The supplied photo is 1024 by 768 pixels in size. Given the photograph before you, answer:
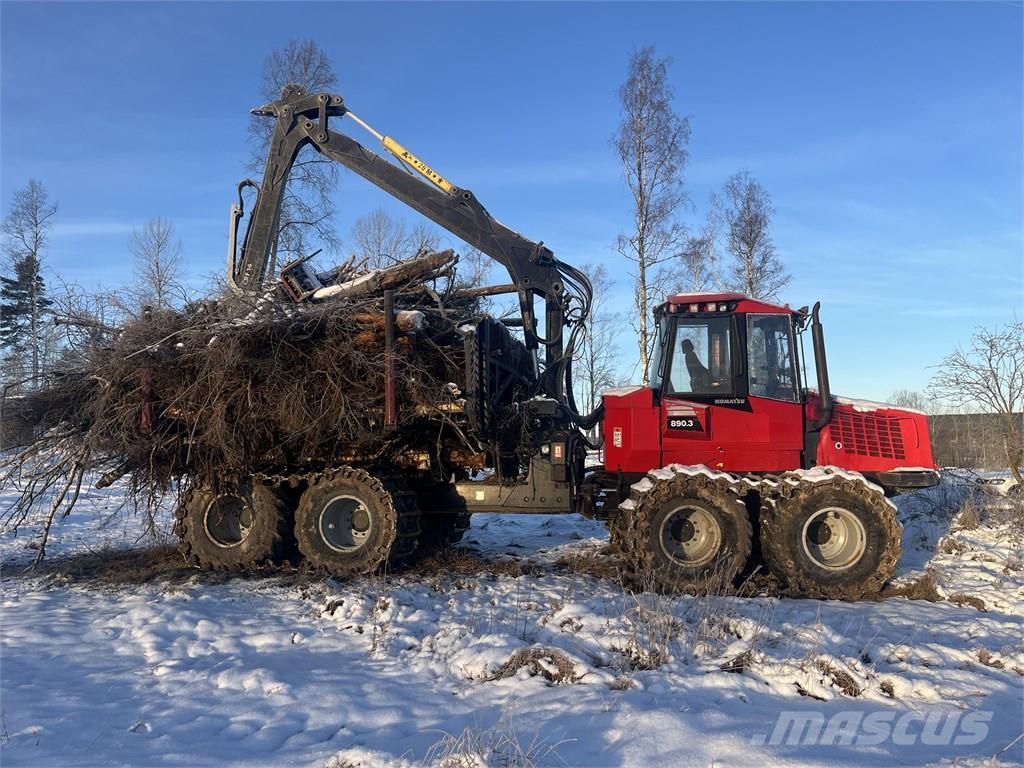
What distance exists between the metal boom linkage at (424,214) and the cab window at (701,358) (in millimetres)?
1572

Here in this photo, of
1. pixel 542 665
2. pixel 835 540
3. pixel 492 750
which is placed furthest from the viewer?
pixel 835 540

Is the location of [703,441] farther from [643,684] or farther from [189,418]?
[189,418]

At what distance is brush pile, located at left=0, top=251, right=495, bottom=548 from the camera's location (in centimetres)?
762

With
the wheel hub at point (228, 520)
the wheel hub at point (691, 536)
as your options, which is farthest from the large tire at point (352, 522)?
the wheel hub at point (691, 536)

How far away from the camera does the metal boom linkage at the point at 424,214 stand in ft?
30.3

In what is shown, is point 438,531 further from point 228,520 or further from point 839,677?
point 839,677

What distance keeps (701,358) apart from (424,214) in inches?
157

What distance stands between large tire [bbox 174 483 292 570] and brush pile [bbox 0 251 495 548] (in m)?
0.31

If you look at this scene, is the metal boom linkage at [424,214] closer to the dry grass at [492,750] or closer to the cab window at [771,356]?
A: the cab window at [771,356]

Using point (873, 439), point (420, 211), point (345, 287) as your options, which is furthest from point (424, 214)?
point (873, 439)

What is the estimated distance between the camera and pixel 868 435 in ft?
25.9

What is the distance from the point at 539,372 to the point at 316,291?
302 cm

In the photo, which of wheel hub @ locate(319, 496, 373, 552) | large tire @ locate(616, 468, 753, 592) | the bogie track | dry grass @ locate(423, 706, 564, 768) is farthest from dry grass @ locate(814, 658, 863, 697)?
wheel hub @ locate(319, 496, 373, 552)

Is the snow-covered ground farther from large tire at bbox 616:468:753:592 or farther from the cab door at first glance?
the cab door
